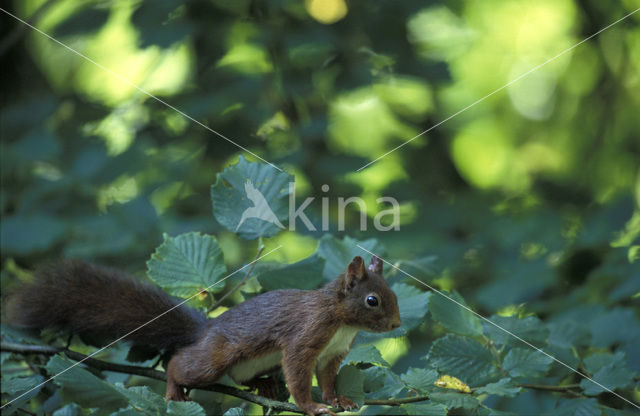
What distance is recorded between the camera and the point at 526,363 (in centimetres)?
65

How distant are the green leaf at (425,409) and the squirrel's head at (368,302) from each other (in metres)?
0.06

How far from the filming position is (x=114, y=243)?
4.82 feet

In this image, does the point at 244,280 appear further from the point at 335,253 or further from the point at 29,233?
the point at 29,233

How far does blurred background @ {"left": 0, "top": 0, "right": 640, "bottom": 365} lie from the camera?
1.51m

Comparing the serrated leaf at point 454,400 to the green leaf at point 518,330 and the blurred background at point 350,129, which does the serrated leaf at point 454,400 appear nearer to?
the green leaf at point 518,330

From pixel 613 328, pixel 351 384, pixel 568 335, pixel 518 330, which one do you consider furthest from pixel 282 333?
pixel 613 328

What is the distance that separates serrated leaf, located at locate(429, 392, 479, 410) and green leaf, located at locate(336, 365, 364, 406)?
0.20ft

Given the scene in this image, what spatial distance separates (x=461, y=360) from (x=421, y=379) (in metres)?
0.10

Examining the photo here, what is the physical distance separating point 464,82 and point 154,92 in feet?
3.09

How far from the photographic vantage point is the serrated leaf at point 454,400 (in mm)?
547

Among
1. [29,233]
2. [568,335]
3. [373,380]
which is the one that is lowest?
[29,233]

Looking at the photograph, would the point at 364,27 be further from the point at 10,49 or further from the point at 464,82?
the point at 10,49

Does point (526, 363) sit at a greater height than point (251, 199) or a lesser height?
lesser

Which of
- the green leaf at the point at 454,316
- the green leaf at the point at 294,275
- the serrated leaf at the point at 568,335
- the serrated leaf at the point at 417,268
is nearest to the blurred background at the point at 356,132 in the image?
the serrated leaf at the point at 568,335
